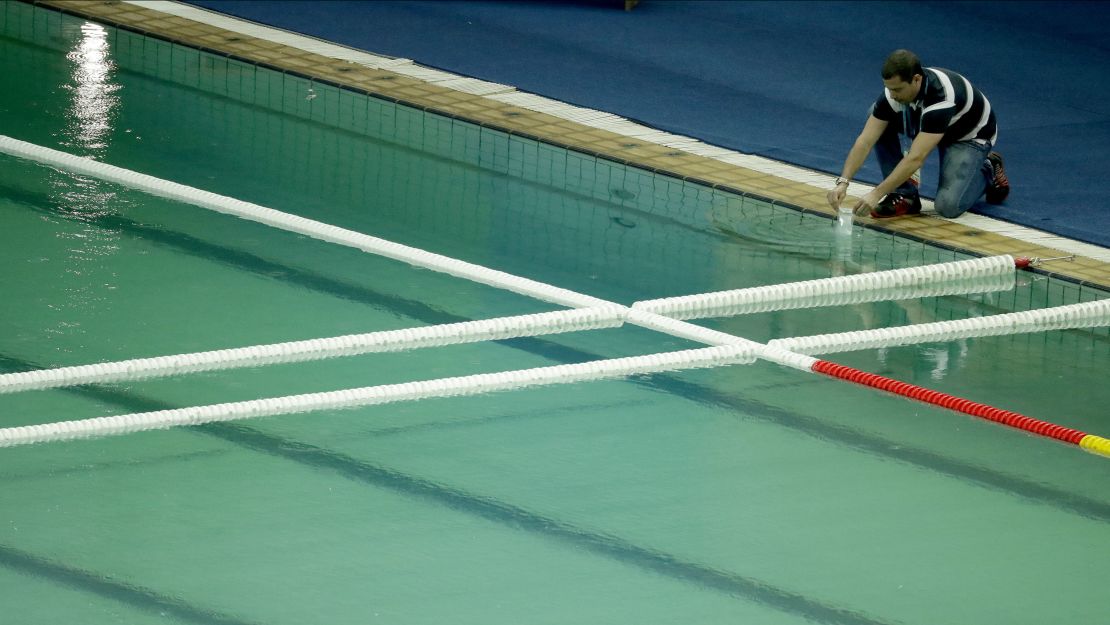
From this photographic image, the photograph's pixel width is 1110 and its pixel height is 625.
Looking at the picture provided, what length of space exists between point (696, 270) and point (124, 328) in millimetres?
1817

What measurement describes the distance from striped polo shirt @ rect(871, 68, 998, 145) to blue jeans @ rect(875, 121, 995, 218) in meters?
0.05

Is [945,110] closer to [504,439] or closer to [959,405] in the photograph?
[959,405]

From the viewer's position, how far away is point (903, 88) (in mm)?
5840

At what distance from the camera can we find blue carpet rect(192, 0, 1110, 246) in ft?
22.6

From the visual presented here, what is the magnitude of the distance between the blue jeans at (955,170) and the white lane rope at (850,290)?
0.46 m

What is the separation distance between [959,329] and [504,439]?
153cm

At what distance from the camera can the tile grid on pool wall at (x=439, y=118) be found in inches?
240

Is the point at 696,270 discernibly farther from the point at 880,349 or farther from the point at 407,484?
the point at 407,484

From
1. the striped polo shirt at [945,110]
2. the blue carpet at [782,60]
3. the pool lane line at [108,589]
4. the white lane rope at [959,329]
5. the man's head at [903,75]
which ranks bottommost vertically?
the pool lane line at [108,589]

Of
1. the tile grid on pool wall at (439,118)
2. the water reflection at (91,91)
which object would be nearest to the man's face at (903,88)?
the tile grid on pool wall at (439,118)

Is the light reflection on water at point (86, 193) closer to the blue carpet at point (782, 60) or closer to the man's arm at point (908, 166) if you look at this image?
the blue carpet at point (782, 60)

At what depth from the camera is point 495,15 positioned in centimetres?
860

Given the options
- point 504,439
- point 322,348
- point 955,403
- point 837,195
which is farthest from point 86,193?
point 955,403

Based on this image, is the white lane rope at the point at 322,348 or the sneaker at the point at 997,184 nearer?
the white lane rope at the point at 322,348
